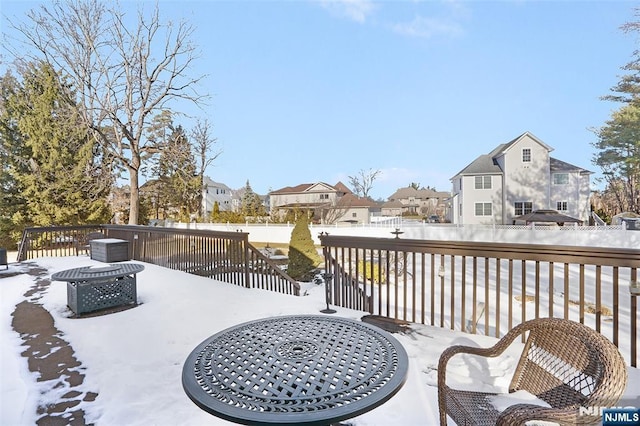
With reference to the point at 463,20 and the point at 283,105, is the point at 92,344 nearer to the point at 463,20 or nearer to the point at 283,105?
the point at 463,20

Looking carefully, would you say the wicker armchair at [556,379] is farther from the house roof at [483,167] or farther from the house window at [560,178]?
the house window at [560,178]

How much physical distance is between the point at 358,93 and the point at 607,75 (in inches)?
590

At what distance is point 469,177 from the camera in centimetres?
2030

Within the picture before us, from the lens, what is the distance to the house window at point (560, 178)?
62.5ft

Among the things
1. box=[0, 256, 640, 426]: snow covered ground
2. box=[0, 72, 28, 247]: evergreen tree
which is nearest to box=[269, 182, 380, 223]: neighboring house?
box=[0, 72, 28, 247]: evergreen tree

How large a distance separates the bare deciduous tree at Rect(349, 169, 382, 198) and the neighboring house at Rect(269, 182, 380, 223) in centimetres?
651

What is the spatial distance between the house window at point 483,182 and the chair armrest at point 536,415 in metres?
21.6

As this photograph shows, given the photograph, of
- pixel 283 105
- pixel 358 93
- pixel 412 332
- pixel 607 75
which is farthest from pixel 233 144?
pixel 607 75

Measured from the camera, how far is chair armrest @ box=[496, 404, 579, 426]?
104cm

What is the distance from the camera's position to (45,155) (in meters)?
15.2

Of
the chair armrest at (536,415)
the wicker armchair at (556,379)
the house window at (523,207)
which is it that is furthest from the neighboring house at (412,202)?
the chair armrest at (536,415)

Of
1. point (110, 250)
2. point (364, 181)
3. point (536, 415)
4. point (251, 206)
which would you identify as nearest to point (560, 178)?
point (536, 415)

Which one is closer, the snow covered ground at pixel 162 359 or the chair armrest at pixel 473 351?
the chair armrest at pixel 473 351

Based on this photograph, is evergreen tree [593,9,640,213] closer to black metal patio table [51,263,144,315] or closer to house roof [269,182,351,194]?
black metal patio table [51,263,144,315]
